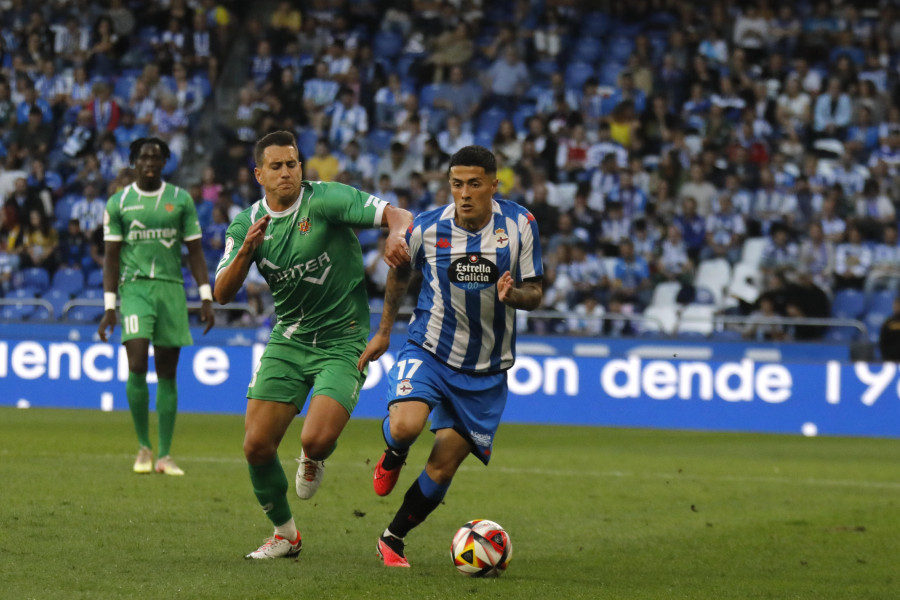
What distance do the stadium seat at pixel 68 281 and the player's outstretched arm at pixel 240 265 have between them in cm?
1299

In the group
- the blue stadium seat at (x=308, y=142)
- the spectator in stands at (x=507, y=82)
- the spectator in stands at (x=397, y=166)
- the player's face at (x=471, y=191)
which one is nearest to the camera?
the player's face at (x=471, y=191)

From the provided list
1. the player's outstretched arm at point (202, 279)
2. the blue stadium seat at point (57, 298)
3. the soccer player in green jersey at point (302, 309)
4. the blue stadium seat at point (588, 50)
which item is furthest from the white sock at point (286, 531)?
the blue stadium seat at point (588, 50)

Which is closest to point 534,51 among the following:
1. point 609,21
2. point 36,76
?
point 609,21

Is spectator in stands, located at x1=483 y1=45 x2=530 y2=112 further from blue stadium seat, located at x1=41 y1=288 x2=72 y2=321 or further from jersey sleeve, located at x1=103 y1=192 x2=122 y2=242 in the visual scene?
jersey sleeve, located at x1=103 y1=192 x2=122 y2=242

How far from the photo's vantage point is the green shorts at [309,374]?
21.0 ft

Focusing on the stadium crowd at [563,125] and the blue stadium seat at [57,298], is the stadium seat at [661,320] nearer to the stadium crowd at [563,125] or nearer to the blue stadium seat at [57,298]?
the stadium crowd at [563,125]

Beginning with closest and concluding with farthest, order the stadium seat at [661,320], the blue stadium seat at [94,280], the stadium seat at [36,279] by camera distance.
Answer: the stadium seat at [661,320], the blue stadium seat at [94,280], the stadium seat at [36,279]

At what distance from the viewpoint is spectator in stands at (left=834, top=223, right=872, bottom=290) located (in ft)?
54.4

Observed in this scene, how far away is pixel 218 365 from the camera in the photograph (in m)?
15.7

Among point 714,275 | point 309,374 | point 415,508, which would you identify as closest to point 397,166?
point 714,275

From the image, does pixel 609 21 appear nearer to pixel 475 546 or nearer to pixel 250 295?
pixel 250 295

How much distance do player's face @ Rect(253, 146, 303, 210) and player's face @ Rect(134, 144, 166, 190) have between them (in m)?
3.30

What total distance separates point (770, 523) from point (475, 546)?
2.92 m

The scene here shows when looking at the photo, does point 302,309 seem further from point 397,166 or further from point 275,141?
point 397,166
